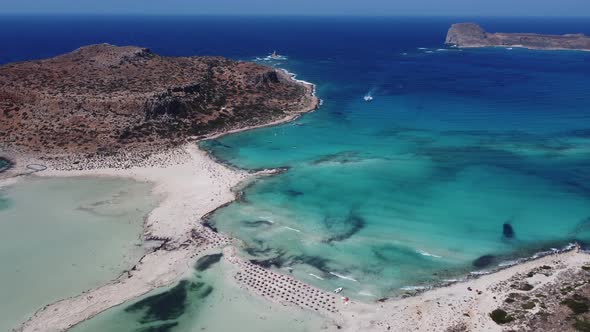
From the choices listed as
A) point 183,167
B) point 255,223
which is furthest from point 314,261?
point 183,167

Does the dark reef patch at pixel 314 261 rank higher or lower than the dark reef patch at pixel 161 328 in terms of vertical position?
higher

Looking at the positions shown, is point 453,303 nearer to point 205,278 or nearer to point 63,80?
point 205,278

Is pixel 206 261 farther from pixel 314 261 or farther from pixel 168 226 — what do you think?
pixel 314 261

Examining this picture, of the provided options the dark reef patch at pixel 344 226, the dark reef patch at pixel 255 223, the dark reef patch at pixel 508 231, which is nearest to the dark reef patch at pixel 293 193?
the dark reef patch at pixel 344 226

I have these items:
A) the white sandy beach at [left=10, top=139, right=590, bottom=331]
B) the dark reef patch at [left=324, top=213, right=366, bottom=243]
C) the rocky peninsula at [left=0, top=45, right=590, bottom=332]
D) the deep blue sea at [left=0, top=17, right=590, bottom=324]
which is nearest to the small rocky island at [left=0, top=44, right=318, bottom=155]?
the rocky peninsula at [left=0, top=45, right=590, bottom=332]

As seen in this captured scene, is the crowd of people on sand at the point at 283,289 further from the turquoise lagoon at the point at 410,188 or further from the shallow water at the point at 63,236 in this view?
the shallow water at the point at 63,236
